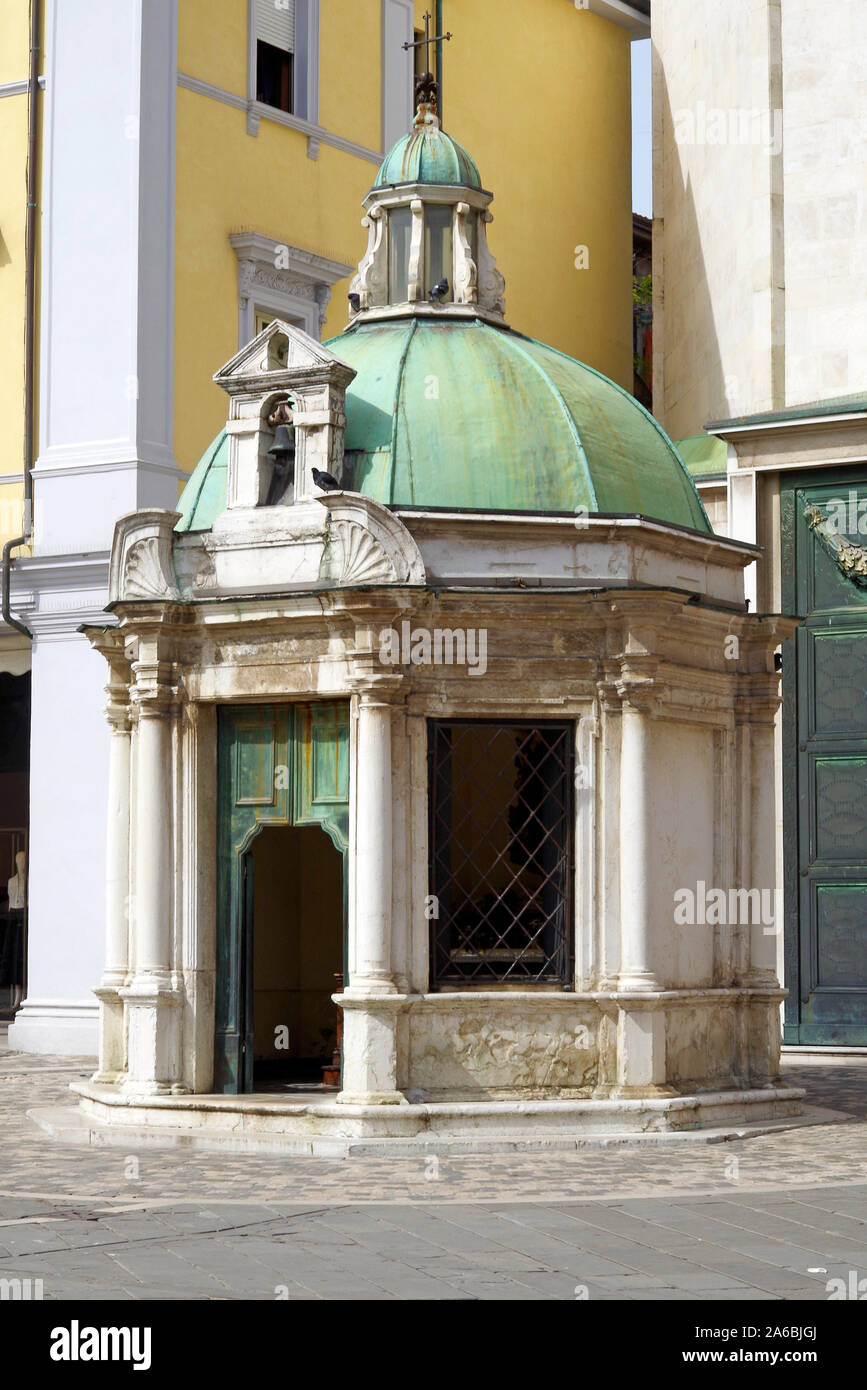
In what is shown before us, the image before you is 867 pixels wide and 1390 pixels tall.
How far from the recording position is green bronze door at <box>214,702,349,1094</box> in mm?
15094

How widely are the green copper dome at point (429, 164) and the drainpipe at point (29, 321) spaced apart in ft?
22.1

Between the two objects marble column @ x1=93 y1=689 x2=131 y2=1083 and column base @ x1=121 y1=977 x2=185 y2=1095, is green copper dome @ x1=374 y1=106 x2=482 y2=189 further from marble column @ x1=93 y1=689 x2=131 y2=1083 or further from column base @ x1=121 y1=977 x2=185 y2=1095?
column base @ x1=121 y1=977 x2=185 y2=1095

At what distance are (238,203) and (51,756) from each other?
6.57 meters

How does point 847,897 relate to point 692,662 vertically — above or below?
below

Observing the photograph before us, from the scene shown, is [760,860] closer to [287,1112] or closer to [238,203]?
[287,1112]

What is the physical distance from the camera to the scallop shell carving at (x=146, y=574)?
15.3 metres

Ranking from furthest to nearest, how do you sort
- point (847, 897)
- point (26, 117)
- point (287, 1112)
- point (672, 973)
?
point (26, 117)
point (847, 897)
point (672, 973)
point (287, 1112)

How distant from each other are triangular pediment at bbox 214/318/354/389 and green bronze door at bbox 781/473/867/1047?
768 cm

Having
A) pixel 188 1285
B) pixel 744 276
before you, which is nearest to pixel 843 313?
pixel 744 276

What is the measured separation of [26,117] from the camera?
2297 cm

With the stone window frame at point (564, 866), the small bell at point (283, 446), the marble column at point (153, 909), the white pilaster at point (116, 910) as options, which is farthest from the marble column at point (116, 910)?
the stone window frame at point (564, 866)

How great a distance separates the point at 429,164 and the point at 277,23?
8967 millimetres

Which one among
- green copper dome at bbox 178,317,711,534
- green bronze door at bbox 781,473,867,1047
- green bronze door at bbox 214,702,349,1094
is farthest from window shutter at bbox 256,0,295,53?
green bronze door at bbox 214,702,349,1094

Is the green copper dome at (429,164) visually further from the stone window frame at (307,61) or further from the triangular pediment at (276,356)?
the stone window frame at (307,61)
